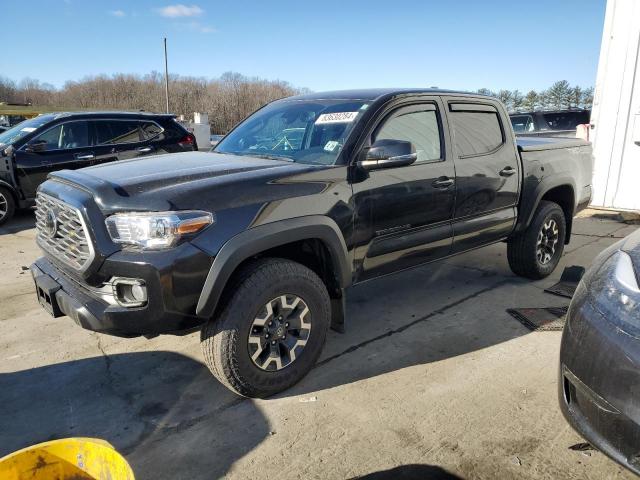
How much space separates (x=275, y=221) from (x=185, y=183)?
53cm

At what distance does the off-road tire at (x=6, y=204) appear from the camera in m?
7.75

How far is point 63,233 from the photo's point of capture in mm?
2828

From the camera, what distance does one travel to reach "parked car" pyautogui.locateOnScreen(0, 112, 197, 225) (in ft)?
25.4

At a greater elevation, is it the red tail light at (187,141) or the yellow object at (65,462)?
the red tail light at (187,141)

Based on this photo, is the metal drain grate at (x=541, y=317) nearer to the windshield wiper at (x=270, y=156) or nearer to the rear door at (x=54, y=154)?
the windshield wiper at (x=270, y=156)

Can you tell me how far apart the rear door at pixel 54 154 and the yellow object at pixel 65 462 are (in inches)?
279

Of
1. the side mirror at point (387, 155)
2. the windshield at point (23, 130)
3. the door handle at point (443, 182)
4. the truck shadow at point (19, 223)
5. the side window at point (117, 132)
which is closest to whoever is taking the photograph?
the side mirror at point (387, 155)

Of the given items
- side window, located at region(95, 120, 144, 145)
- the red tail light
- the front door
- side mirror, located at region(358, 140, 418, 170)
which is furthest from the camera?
the red tail light

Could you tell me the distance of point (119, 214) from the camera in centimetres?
250

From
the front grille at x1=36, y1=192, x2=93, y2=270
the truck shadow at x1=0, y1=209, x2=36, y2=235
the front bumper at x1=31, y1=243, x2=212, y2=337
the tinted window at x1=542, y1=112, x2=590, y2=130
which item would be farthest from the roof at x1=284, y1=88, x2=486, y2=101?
the tinted window at x1=542, y1=112, x2=590, y2=130

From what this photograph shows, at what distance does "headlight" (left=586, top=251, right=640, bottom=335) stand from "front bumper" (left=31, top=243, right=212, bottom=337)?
1.81 m

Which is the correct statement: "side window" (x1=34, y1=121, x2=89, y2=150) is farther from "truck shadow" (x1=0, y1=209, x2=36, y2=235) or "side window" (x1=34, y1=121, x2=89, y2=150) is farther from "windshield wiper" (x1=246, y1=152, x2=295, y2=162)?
"windshield wiper" (x1=246, y1=152, x2=295, y2=162)

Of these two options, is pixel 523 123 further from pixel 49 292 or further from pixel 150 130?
pixel 49 292

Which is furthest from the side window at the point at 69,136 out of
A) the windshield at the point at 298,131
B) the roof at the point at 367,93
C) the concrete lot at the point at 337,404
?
the roof at the point at 367,93
